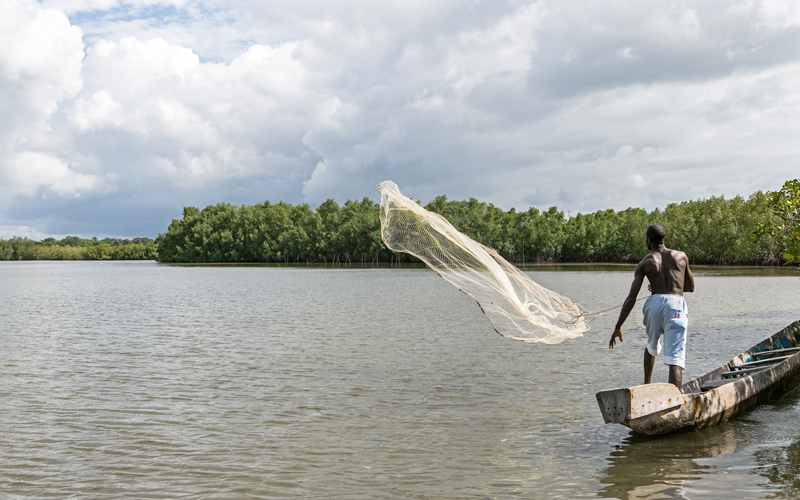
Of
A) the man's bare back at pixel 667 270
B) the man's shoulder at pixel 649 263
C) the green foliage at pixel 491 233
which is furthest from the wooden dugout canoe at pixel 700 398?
the green foliage at pixel 491 233

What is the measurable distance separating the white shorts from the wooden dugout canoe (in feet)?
1.40

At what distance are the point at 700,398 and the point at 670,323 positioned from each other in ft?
3.98

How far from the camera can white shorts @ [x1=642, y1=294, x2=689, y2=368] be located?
23.8 ft

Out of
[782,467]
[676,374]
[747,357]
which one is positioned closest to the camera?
[782,467]

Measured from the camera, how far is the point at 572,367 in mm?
Answer: 12734

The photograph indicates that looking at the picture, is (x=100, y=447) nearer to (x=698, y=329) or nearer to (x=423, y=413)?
(x=423, y=413)

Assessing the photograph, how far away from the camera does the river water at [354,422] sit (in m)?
6.34

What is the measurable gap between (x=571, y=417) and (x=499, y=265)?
270cm

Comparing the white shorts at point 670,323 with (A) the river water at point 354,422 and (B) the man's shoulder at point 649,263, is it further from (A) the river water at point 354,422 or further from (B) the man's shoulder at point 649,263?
(A) the river water at point 354,422

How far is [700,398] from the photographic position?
24.9 feet

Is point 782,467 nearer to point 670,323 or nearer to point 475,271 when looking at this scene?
point 670,323

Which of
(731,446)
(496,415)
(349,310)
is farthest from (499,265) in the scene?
(349,310)

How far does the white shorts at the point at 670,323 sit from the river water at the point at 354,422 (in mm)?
1201

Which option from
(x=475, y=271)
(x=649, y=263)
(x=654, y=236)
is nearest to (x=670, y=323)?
(x=649, y=263)
